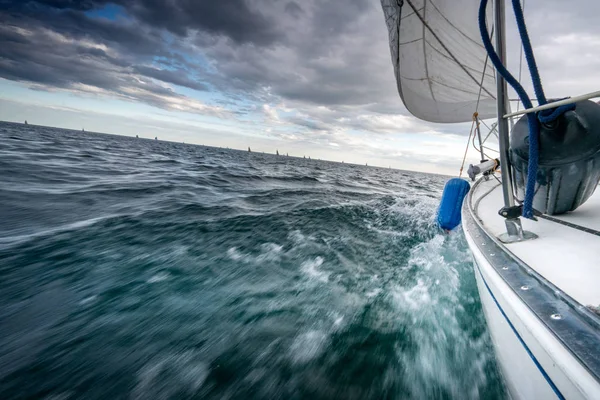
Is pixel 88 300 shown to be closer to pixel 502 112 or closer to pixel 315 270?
pixel 315 270

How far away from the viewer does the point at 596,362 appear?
64cm

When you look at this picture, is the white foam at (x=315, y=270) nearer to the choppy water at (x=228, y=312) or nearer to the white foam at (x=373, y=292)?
the choppy water at (x=228, y=312)

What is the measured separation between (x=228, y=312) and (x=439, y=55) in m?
5.66

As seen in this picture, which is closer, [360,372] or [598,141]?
[598,141]

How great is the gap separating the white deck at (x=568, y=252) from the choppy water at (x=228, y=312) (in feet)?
3.30

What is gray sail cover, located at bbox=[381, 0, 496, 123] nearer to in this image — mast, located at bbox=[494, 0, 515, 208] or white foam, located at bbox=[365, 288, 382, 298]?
mast, located at bbox=[494, 0, 515, 208]

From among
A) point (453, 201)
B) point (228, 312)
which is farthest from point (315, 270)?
point (453, 201)

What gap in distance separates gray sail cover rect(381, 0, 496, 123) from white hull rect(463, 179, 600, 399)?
3.56 m

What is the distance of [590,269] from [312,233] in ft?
13.1

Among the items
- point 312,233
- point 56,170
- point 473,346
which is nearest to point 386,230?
point 312,233

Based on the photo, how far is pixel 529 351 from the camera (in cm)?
92

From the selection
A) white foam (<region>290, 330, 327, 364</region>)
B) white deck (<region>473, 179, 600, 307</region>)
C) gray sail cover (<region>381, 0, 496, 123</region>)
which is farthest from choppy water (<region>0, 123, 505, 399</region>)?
gray sail cover (<region>381, 0, 496, 123</region>)

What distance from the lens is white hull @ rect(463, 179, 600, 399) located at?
0.67 metres

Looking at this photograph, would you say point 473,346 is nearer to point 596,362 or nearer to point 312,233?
point 596,362
